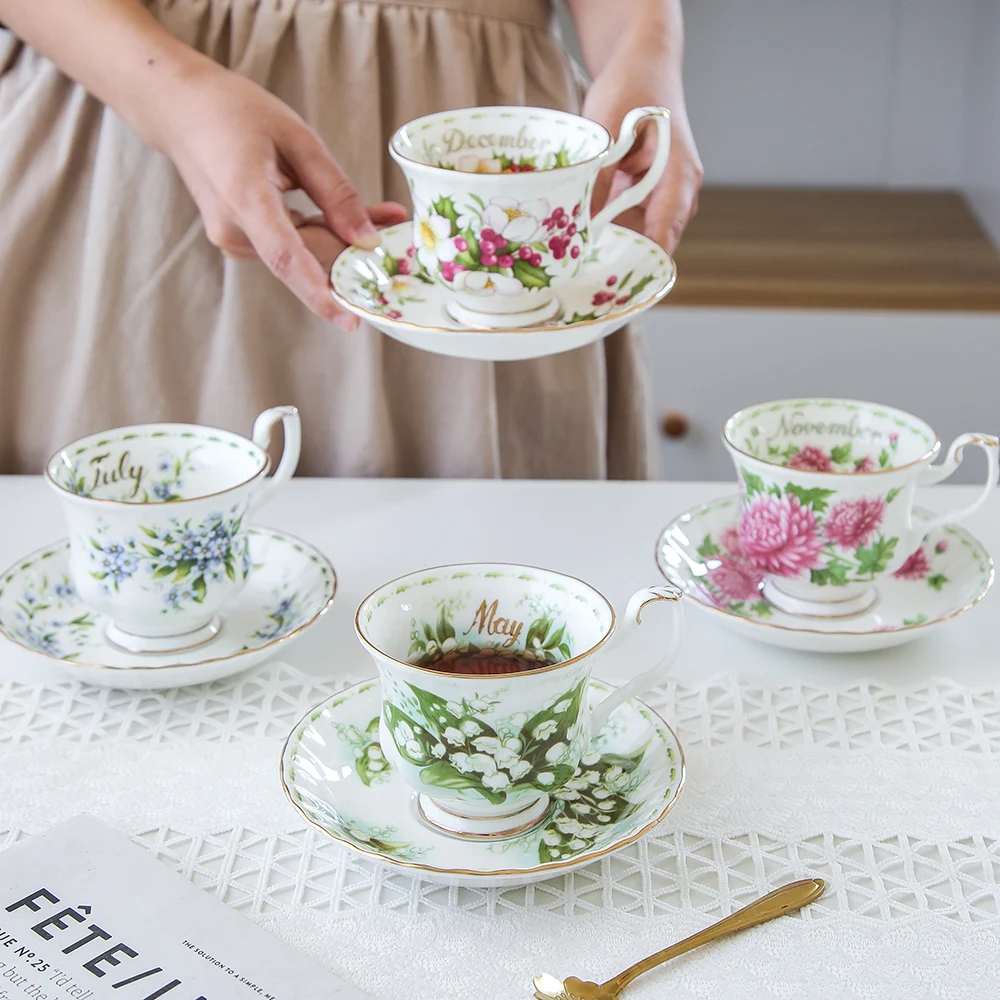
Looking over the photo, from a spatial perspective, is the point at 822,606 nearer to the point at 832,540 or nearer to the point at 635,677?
the point at 832,540

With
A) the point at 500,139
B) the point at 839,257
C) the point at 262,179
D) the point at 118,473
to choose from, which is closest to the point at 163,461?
the point at 118,473

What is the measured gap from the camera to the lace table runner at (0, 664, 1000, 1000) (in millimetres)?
535

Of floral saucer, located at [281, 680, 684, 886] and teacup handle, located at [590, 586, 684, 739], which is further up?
teacup handle, located at [590, 586, 684, 739]

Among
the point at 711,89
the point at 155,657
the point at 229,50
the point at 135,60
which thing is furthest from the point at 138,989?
the point at 711,89

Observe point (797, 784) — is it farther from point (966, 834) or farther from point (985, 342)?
point (985, 342)

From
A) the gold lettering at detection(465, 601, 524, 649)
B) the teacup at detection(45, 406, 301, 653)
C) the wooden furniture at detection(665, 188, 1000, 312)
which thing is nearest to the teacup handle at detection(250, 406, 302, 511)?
the teacup at detection(45, 406, 301, 653)

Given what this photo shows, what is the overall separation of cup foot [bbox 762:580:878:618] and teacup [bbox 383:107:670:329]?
23 centimetres

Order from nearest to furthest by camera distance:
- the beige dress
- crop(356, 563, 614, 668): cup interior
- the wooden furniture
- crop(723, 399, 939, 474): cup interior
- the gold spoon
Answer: the gold spoon → crop(356, 563, 614, 668): cup interior → crop(723, 399, 939, 474): cup interior → the beige dress → the wooden furniture

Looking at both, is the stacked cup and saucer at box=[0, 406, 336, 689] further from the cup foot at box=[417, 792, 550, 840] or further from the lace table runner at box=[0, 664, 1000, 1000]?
the cup foot at box=[417, 792, 550, 840]

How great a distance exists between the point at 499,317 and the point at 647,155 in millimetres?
204

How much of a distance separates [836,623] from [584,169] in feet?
1.05

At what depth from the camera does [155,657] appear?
2.52ft

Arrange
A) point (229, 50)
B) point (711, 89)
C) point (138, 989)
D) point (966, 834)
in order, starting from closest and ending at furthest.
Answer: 1. point (138, 989)
2. point (966, 834)
3. point (229, 50)
4. point (711, 89)

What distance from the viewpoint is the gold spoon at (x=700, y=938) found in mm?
513
